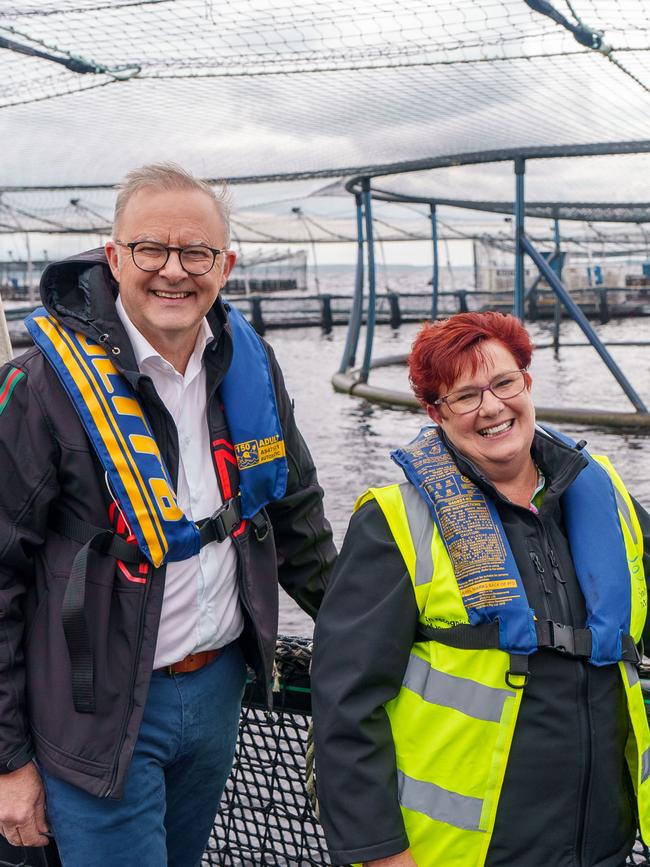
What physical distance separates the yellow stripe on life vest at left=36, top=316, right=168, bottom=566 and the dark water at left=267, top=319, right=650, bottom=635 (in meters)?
3.76

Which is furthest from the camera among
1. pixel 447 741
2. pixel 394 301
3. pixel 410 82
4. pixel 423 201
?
pixel 394 301

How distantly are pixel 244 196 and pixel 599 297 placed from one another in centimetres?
2129

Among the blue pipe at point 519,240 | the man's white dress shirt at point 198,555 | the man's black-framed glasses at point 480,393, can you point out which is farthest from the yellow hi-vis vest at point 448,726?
the blue pipe at point 519,240

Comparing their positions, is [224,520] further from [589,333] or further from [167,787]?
[589,333]

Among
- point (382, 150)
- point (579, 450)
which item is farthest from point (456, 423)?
point (382, 150)

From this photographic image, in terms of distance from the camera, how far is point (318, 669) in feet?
6.11

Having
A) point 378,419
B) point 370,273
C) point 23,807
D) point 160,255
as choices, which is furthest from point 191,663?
point 370,273

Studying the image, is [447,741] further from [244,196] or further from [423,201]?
[244,196]

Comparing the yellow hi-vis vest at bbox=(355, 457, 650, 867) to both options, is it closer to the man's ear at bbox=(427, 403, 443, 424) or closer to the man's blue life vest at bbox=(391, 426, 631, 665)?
the man's blue life vest at bbox=(391, 426, 631, 665)

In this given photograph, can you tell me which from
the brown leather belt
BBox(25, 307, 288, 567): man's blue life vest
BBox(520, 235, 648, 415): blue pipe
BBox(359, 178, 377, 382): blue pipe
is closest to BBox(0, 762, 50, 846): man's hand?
the brown leather belt

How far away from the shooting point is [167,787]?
83.5 inches

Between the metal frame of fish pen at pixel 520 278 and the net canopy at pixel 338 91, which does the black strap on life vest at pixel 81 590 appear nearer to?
the net canopy at pixel 338 91

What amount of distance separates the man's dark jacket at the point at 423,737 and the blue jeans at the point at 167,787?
12.5 inches

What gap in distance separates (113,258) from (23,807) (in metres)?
1.09
